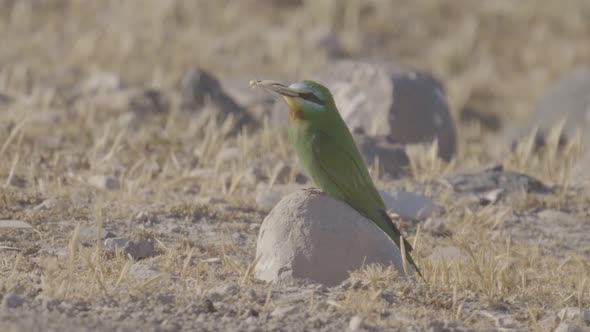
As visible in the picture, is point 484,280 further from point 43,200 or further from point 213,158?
point 213,158

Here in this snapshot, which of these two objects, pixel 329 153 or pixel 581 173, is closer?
pixel 329 153

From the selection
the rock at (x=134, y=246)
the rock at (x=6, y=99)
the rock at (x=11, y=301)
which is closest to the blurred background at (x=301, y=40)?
the rock at (x=6, y=99)

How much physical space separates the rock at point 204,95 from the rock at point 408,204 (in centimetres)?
267

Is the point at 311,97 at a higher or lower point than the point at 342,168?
higher

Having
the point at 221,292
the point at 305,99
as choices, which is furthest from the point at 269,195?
the point at 221,292

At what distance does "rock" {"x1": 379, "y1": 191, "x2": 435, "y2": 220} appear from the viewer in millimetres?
7090

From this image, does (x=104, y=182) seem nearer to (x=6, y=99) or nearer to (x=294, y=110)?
(x=294, y=110)

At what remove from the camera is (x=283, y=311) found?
459 centimetres

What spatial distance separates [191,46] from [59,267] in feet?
23.0

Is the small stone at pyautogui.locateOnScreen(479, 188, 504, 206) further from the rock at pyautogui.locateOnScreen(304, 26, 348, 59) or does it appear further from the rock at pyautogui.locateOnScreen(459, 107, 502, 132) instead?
the rock at pyautogui.locateOnScreen(304, 26, 348, 59)

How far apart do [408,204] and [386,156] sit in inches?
41.0

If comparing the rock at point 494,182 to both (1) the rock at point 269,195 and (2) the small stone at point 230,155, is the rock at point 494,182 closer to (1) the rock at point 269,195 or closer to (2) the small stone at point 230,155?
(1) the rock at point 269,195

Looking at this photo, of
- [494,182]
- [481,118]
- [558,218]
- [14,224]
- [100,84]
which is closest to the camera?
[14,224]

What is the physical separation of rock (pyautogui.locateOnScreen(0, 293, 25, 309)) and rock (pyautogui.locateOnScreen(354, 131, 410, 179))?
395cm
